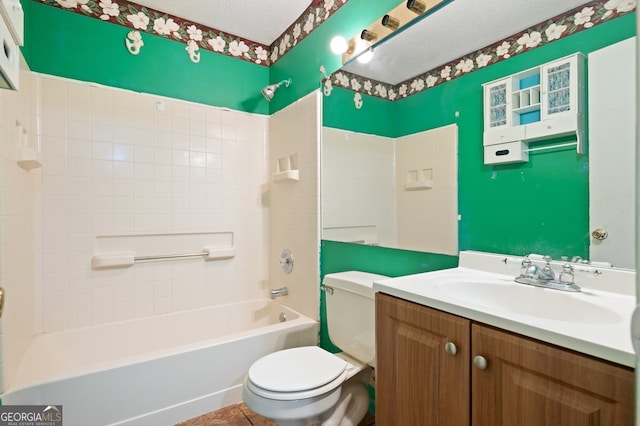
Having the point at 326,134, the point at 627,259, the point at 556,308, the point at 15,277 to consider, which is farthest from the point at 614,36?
the point at 15,277

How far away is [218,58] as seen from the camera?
2.41 meters

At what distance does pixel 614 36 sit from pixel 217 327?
8.45 ft

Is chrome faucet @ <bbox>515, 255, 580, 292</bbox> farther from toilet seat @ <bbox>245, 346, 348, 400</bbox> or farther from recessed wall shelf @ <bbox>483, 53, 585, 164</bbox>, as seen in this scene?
toilet seat @ <bbox>245, 346, 348, 400</bbox>

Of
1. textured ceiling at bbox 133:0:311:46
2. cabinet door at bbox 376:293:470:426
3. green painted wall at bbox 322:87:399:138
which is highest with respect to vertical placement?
textured ceiling at bbox 133:0:311:46

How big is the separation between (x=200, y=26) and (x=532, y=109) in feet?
7.57

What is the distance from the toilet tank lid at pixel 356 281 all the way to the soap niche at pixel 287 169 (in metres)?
0.81

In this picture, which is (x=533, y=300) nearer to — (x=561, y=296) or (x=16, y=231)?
(x=561, y=296)

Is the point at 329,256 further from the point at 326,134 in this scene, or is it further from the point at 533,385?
the point at 533,385

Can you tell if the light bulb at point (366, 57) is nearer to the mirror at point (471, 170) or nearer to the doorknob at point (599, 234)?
the mirror at point (471, 170)

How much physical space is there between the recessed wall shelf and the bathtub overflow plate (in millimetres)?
1500

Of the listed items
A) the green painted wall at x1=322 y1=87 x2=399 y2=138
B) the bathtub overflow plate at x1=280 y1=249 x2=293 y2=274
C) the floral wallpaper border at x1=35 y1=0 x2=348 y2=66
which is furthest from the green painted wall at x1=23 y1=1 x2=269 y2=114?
the bathtub overflow plate at x1=280 y1=249 x2=293 y2=274

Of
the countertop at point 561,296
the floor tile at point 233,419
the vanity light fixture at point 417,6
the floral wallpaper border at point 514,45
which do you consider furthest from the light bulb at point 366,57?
the floor tile at point 233,419

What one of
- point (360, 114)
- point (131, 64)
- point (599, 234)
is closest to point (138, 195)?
point (131, 64)

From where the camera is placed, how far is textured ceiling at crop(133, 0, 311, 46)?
2074mm
